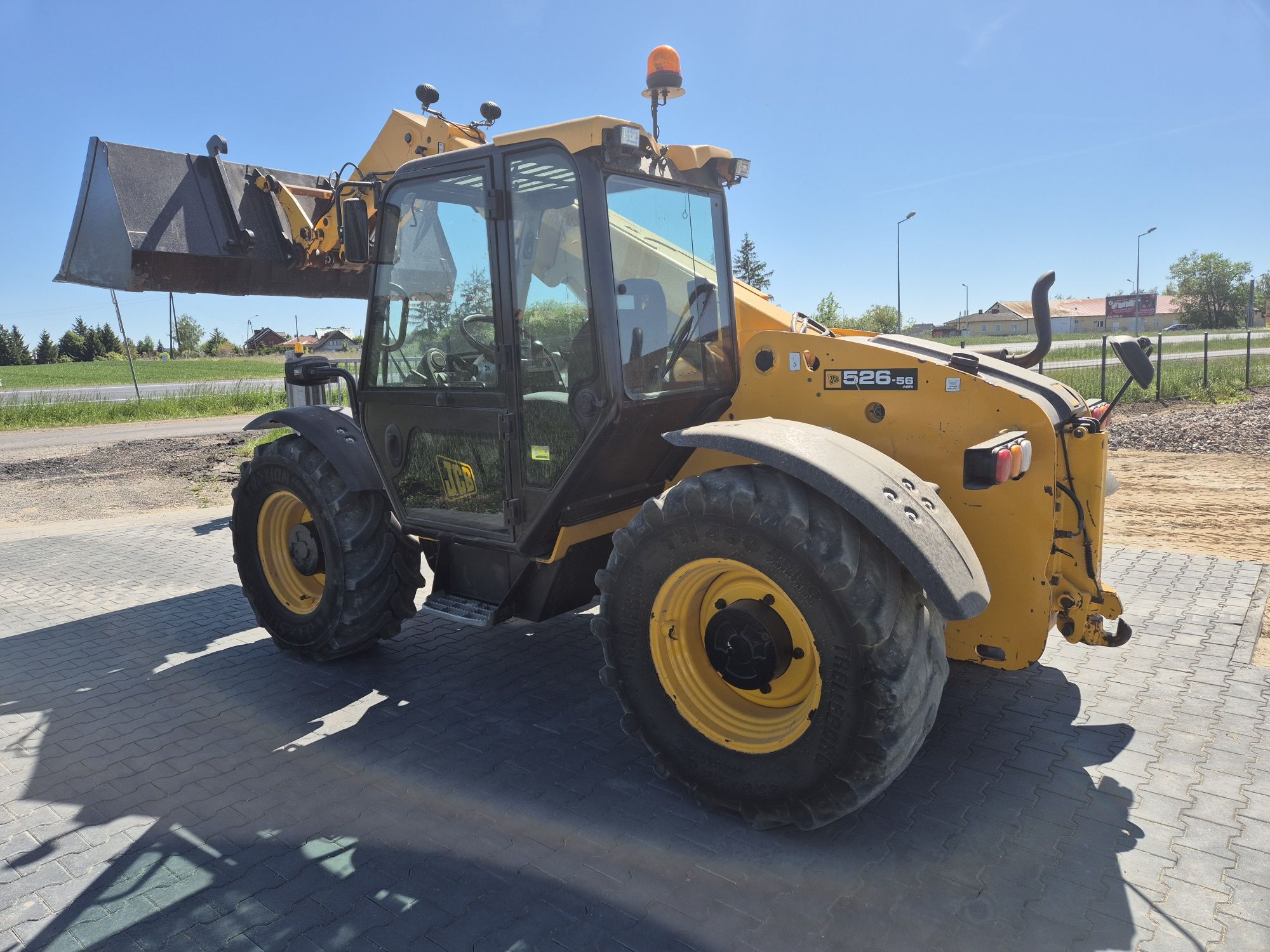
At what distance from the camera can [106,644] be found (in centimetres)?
546

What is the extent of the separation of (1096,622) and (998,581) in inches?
20.2

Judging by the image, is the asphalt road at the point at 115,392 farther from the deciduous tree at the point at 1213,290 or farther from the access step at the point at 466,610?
the deciduous tree at the point at 1213,290

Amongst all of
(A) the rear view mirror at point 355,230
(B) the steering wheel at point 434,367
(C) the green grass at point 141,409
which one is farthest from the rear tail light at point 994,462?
(C) the green grass at point 141,409

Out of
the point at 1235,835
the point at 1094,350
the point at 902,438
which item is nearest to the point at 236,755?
the point at 902,438

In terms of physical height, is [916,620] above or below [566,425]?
below

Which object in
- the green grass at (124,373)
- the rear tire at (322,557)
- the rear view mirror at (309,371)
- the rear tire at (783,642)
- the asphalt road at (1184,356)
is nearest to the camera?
the rear tire at (783,642)

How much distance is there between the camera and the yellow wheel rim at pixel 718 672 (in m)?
3.20

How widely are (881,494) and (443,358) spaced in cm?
234

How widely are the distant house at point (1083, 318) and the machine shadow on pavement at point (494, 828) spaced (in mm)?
89096

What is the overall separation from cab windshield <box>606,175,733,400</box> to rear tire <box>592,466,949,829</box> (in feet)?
2.55

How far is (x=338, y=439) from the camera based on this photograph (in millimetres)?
4781

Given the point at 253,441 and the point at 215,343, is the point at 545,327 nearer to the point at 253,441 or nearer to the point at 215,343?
the point at 253,441

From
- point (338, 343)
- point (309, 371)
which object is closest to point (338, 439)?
point (309, 371)

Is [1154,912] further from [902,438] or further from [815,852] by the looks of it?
[902,438]
